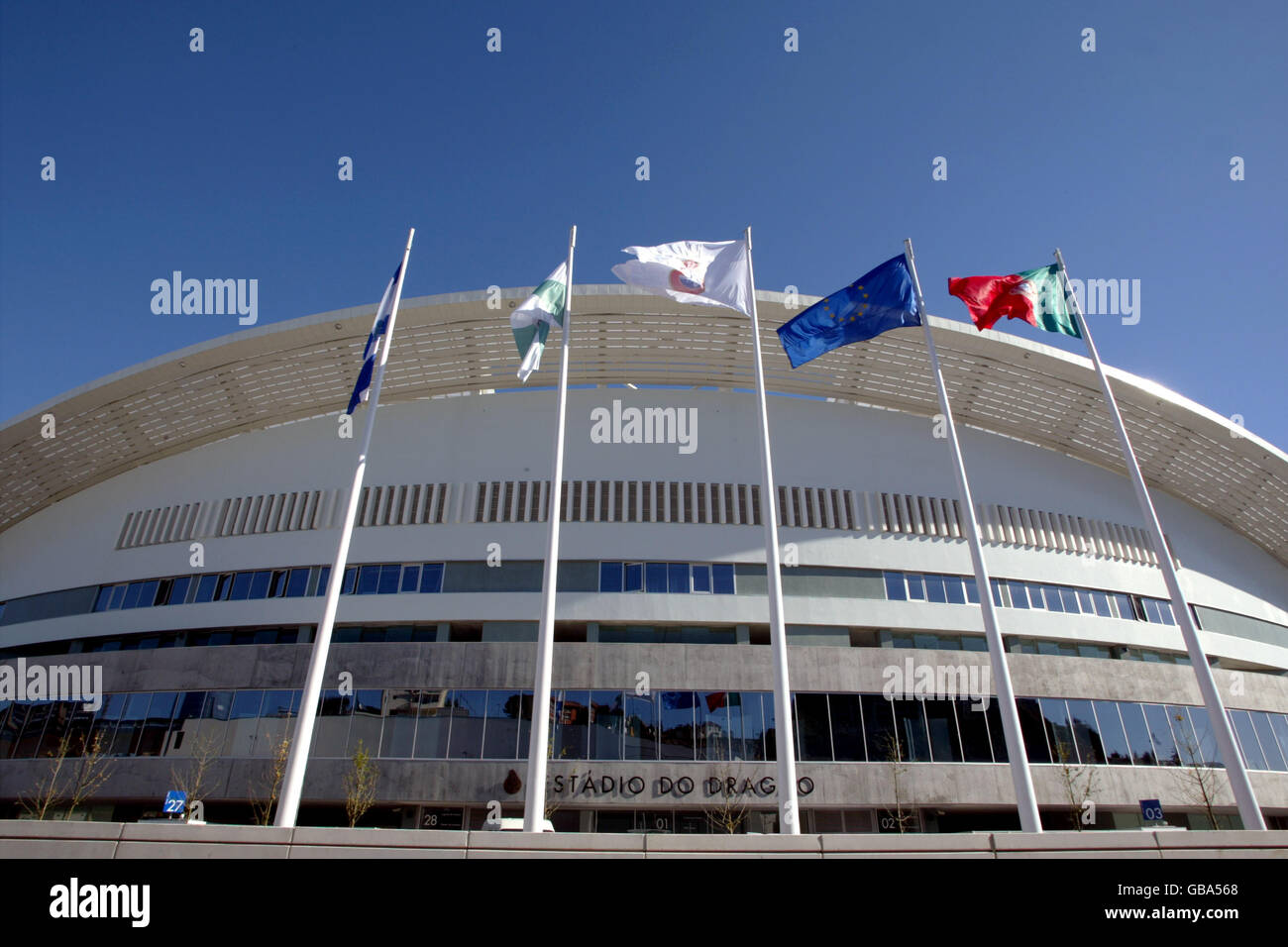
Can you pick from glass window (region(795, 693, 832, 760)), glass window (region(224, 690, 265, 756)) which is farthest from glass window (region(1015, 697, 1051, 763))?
glass window (region(224, 690, 265, 756))

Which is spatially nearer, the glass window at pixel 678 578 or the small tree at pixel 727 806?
the small tree at pixel 727 806

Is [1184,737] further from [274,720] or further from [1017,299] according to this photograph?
[274,720]

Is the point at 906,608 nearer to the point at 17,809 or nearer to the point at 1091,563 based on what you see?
the point at 1091,563

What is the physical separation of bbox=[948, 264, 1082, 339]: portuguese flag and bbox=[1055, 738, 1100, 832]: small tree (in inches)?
579

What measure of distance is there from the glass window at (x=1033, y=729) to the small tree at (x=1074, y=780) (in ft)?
1.59

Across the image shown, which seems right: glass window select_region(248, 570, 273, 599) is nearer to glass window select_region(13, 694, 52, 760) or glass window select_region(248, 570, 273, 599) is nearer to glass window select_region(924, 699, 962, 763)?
glass window select_region(13, 694, 52, 760)

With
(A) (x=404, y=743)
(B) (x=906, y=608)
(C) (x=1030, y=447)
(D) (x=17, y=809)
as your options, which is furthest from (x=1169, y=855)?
(D) (x=17, y=809)

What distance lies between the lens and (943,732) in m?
23.1

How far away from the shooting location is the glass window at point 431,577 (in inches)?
993

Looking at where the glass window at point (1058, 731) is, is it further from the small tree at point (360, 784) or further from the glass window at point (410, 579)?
the glass window at point (410, 579)

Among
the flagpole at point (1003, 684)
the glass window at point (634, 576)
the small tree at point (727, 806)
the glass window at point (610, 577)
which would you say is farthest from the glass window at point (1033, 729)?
the glass window at point (610, 577)

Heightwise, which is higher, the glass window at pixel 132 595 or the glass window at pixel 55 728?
the glass window at pixel 132 595

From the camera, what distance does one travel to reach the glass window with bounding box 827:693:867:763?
890 inches
